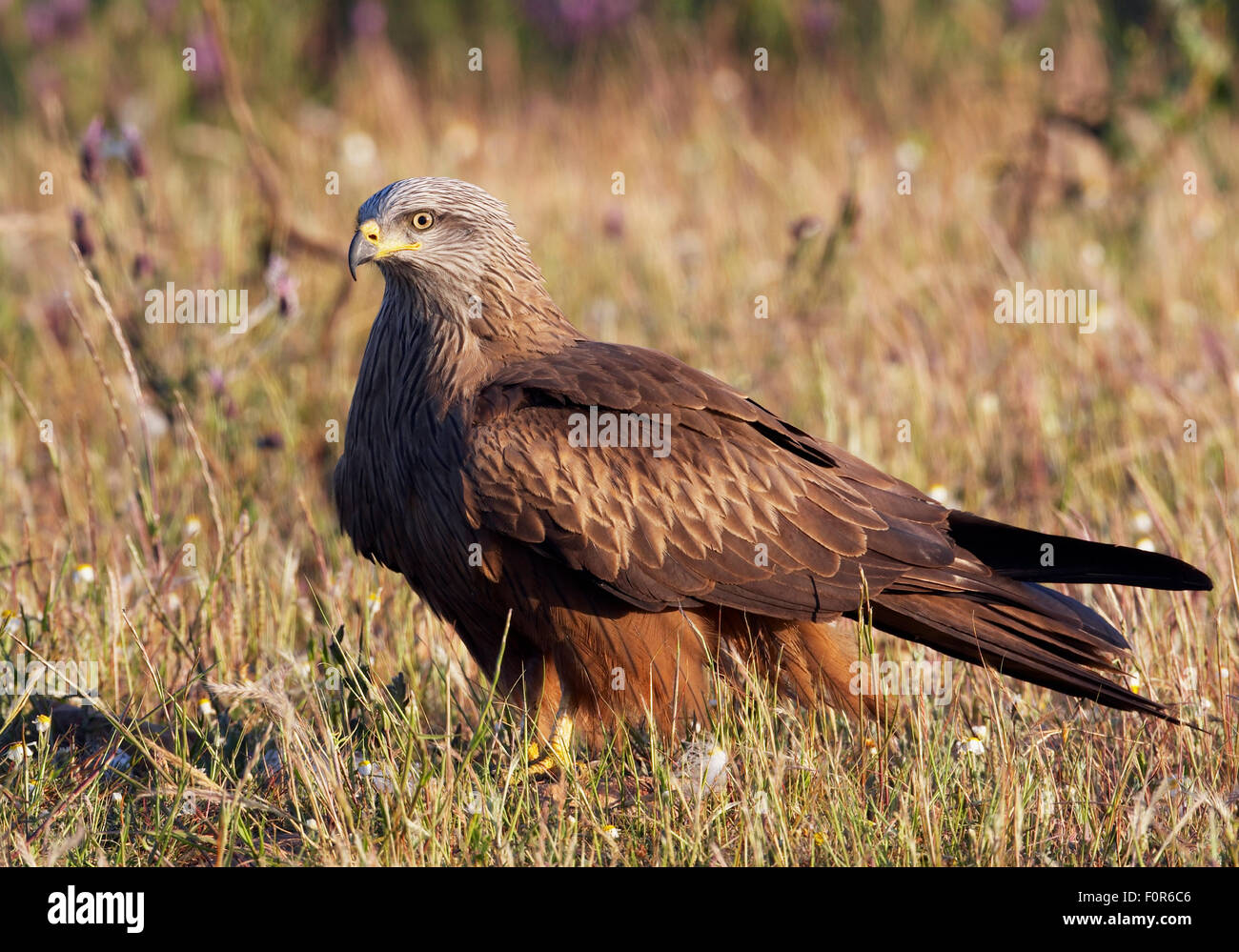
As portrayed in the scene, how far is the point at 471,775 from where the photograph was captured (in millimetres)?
3525

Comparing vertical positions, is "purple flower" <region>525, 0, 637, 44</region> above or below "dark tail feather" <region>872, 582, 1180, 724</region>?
above

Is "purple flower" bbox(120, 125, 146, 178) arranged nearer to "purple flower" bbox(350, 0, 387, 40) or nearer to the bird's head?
the bird's head

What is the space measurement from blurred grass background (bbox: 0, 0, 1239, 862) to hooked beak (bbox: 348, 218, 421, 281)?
891 mm

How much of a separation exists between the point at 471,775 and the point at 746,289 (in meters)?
4.24

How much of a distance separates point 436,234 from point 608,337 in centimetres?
290

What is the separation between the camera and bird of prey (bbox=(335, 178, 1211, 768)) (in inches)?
151

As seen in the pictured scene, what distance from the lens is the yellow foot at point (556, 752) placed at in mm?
3715

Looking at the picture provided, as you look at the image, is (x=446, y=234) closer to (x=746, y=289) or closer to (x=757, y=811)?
(x=757, y=811)

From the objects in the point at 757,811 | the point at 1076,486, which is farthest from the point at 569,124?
the point at 757,811

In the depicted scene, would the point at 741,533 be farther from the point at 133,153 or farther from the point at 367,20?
the point at 367,20

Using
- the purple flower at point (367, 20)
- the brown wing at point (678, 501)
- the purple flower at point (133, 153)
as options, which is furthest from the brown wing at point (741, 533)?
the purple flower at point (367, 20)

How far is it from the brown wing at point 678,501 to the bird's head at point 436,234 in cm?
40

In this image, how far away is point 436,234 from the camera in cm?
427

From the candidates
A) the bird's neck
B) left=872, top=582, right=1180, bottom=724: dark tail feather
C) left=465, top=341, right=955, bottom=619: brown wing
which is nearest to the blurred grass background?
left=872, top=582, right=1180, bottom=724: dark tail feather
